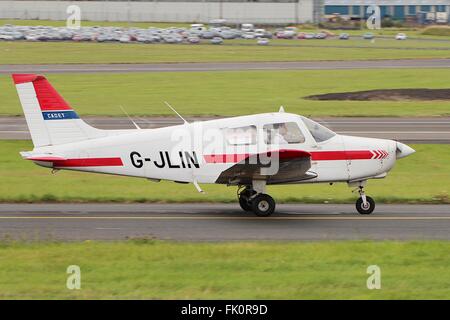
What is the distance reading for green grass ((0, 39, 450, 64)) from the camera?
70562 mm

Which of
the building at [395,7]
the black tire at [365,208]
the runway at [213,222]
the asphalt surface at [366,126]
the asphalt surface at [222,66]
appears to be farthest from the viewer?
the building at [395,7]

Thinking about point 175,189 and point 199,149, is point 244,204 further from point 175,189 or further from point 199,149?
point 175,189

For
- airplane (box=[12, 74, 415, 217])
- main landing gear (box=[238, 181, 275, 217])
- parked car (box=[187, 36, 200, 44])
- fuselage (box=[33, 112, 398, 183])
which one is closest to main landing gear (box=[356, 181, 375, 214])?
airplane (box=[12, 74, 415, 217])

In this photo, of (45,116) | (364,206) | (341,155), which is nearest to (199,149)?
(341,155)

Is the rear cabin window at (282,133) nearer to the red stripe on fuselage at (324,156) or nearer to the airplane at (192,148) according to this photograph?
the airplane at (192,148)

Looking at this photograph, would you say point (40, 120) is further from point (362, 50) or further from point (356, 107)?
point (362, 50)

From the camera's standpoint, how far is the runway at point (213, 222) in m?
15.9

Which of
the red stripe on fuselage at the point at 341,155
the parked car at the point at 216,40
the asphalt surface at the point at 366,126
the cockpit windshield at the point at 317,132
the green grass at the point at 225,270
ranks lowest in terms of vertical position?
the parked car at the point at 216,40

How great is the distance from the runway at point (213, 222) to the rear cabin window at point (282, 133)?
159 centimetres

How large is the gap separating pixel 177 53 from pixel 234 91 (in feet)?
96.7

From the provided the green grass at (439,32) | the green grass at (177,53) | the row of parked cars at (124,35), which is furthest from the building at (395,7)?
the green grass at (177,53)

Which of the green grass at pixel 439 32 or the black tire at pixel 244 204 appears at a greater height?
the black tire at pixel 244 204

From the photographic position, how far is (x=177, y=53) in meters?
77.2
